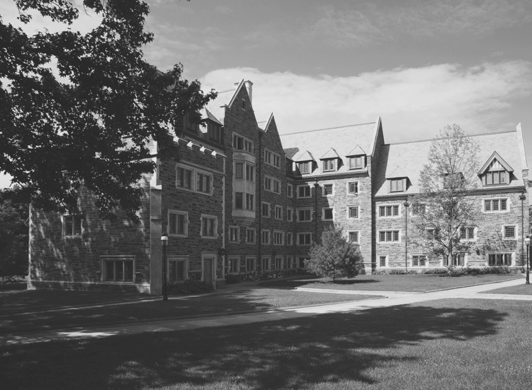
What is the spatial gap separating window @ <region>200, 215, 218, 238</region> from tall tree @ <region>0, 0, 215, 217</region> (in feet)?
51.3

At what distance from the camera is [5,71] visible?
14031mm

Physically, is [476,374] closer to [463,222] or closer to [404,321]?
[404,321]

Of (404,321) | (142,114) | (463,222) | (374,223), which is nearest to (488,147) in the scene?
(463,222)

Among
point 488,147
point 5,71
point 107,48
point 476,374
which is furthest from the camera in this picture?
point 488,147

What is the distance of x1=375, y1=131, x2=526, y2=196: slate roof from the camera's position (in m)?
49.6

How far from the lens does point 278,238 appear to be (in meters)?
51.0

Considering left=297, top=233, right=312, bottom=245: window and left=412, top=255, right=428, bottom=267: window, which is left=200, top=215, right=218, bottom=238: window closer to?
left=297, top=233, right=312, bottom=245: window

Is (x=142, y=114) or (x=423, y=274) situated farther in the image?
(x=423, y=274)

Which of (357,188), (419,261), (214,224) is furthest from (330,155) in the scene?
(214,224)

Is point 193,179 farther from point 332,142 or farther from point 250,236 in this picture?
point 332,142

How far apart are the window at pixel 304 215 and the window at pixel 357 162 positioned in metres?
6.86

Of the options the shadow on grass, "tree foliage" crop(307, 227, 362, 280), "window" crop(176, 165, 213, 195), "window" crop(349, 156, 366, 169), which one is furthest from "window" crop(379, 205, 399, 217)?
the shadow on grass

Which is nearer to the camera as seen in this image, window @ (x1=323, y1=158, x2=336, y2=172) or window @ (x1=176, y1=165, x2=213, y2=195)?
window @ (x1=176, y1=165, x2=213, y2=195)

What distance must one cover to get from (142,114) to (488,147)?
4552cm
